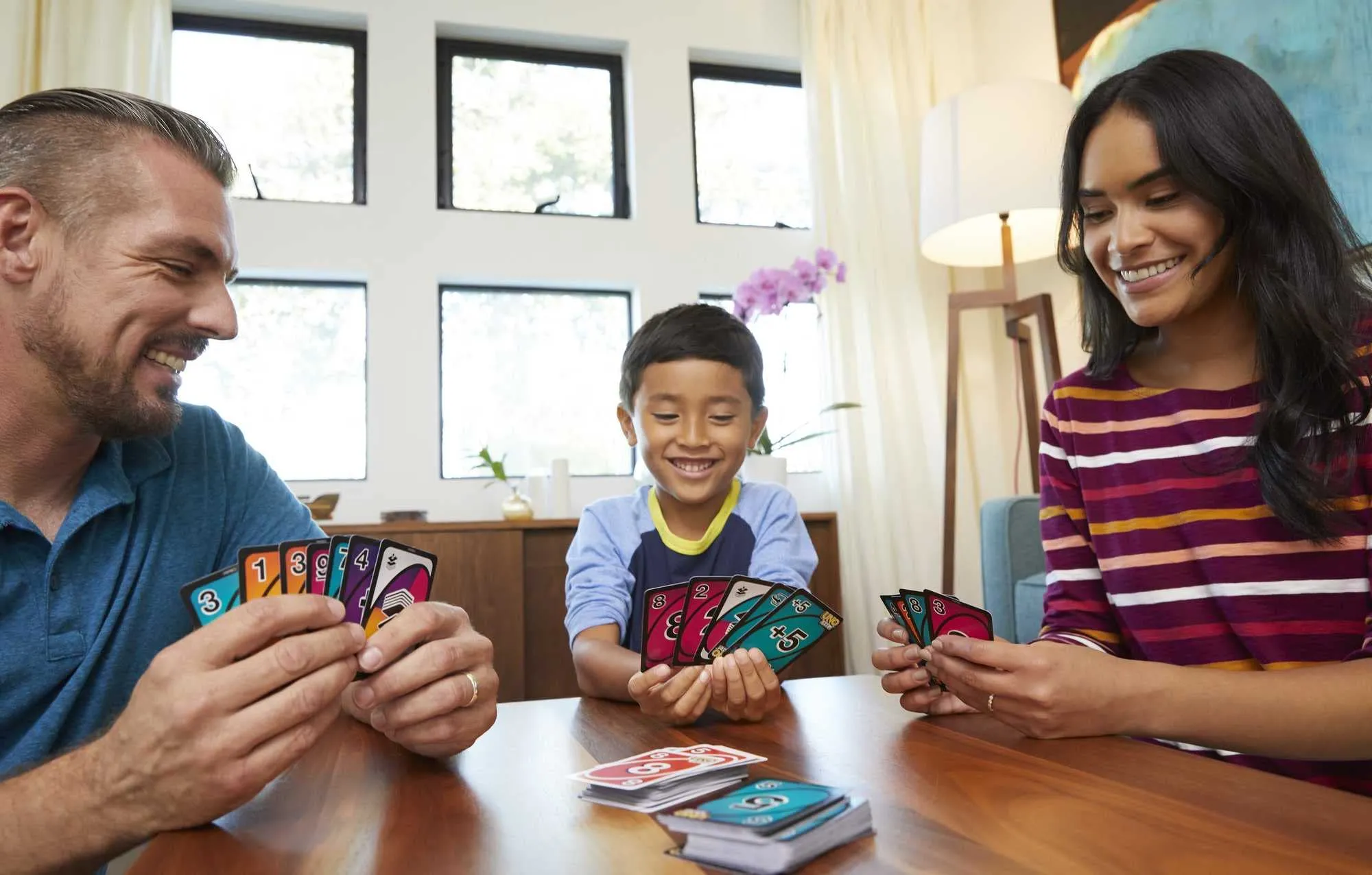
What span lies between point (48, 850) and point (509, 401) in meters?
3.24

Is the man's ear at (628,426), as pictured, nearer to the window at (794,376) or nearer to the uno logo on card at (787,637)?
the uno logo on card at (787,637)

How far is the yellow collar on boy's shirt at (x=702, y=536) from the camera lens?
1.79 m

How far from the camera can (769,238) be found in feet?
13.7

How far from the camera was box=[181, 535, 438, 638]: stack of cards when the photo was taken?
2.64 feet

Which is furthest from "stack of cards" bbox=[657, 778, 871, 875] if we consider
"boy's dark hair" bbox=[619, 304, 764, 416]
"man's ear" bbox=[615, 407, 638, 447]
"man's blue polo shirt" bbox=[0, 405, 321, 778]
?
"man's ear" bbox=[615, 407, 638, 447]

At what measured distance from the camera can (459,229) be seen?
3.83 meters

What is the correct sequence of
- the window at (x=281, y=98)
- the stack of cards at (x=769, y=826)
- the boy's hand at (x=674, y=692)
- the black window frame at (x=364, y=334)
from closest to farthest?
the stack of cards at (x=769, y=826)
the boy's hand at (x=674, y=692)
the black window frame at (x=364, y=334)
the window at (x=281, y=98)

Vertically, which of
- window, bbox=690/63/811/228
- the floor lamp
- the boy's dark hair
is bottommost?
the boy's dark hair

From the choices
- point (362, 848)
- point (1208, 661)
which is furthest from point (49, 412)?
point (1208, 661)

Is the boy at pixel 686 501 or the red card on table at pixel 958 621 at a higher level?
the boy at pixel 686 501

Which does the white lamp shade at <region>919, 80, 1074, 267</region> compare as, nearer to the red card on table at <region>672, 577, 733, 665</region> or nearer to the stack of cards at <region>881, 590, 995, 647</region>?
the stack of cards at <region>881, 590, 995, 647</region>

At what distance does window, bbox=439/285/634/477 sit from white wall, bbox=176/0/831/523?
12cm

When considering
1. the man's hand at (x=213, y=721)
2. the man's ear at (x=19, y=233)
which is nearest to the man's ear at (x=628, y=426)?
the man's ear at (x=19, y=233)

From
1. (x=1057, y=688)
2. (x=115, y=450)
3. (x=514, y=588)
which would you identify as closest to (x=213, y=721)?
(x=115, y=450)
